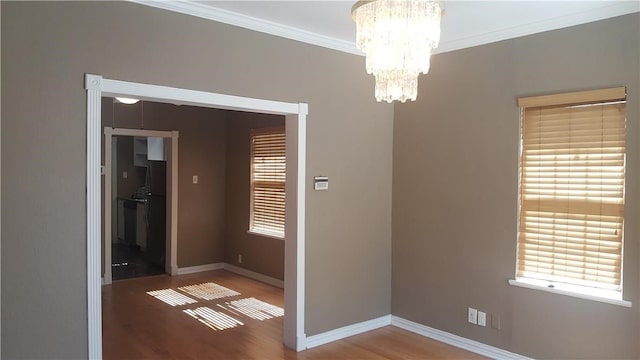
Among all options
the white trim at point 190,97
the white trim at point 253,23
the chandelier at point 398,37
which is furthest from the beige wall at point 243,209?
the chandelier at point 398,37

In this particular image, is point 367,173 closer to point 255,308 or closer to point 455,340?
point 455,340

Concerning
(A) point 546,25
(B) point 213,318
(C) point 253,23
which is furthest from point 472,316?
(C) point 253,23

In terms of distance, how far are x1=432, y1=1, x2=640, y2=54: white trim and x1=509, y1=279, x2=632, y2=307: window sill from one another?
6.32 feet

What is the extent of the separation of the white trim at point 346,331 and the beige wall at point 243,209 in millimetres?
1897

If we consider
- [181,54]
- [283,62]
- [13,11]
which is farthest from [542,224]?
[13,11]

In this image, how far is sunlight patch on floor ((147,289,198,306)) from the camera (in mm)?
5453

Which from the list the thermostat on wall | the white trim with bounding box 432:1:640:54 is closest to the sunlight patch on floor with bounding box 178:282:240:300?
the thermostat on wall

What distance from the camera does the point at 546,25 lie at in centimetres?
356

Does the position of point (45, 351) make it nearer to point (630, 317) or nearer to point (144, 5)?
point (144, 5)

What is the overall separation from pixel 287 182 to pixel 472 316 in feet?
6.45

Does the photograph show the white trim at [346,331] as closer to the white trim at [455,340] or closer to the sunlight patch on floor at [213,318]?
the white trim at [455,340]

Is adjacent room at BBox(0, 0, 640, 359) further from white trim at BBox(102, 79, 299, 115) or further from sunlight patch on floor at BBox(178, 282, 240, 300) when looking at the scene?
sunlight patch on floor at BBox(178, 282, 240, 300)

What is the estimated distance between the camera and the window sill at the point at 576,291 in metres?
3.28

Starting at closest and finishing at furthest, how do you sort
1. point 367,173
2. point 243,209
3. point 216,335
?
point 216,335 → point 367,173 → point 243,209
